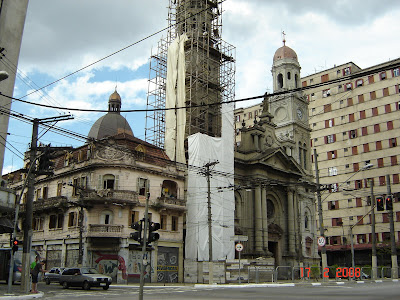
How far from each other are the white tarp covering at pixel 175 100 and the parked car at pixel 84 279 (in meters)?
18.9

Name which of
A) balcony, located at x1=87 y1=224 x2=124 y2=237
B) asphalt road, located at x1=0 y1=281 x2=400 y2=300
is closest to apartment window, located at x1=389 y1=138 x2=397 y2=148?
asphalt road, located at x1=0 y1=281 x2=400 y2=300

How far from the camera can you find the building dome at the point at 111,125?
206ft

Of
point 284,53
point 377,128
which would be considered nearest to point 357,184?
point 377,128

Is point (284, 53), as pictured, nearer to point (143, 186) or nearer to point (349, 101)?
point (349, 101)

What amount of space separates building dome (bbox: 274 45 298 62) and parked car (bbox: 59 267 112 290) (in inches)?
Answer: 1720

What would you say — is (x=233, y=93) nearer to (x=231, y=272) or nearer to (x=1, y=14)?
(x=231, y=272)

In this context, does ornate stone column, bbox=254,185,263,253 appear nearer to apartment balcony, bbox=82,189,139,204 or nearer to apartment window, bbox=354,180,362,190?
apartment balcony, bbox=82,189,139,204

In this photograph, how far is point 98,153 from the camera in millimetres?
38438

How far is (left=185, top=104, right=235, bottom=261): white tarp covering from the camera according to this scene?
4116 centimetres

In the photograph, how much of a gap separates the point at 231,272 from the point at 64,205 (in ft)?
53.5

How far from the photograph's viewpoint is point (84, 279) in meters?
27.9

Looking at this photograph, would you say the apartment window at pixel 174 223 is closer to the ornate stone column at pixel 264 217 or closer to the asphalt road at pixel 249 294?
the asphalt road at pixel 249 294

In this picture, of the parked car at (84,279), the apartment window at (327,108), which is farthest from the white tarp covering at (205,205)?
Answer: the apartment window at (327,108)

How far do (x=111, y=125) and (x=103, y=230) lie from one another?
3000 centimetres
